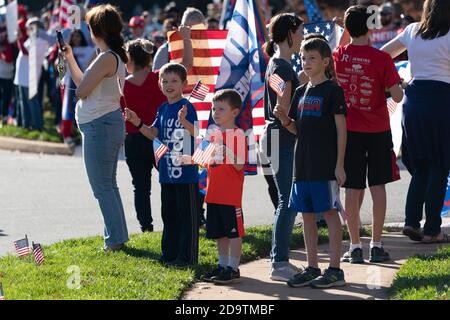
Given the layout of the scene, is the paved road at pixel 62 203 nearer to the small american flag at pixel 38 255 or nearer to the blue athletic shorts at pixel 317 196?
the small american flag at pixel 38 255

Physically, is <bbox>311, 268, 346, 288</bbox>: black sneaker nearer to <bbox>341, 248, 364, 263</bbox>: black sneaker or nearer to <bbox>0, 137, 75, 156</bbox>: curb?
<bbox>341, 248, 364, 263</bbox>: black sneaker

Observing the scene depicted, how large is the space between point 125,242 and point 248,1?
247 cm

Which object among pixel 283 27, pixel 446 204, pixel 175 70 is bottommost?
pixel 446 204

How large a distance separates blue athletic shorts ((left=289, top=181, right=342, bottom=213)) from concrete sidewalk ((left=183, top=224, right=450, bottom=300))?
1.78 feet

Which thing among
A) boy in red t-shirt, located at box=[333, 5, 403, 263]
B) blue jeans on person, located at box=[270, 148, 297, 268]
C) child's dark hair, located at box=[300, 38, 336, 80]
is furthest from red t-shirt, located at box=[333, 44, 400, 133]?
child's dark hair, located at box=[300, 38, 336, 80]

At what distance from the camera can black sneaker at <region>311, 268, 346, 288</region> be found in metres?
7.31

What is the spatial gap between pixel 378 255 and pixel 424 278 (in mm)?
1026

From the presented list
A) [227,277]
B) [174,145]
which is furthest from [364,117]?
[227,277]

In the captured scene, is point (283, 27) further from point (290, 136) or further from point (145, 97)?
point (145, 97)

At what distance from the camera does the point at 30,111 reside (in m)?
18.5

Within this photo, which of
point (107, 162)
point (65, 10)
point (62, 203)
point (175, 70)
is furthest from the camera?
point (65, 10)

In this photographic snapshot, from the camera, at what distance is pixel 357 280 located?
762 centimetres

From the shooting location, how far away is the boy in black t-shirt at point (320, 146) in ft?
23.6
